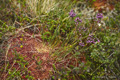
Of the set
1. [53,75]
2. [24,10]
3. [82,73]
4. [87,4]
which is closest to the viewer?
[53,75]

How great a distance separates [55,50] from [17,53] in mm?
642

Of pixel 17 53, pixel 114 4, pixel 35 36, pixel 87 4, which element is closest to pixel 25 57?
pixel 17 53

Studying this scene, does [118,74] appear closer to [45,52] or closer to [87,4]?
[45,52]

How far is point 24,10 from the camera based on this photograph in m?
2.71

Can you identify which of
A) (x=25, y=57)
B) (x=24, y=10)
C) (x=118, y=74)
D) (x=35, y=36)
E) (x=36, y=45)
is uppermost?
(x=24, y=10)

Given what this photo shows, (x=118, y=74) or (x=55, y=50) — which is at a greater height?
(x=55, y=50)

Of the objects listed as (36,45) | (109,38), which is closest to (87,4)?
(109,38)

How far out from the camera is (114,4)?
3.79 meters

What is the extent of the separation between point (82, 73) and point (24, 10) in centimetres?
176

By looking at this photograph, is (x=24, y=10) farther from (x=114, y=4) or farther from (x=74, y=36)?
(x=114, y=4)

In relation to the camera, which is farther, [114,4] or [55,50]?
[114,4]

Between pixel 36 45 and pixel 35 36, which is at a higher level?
pixel 35 36

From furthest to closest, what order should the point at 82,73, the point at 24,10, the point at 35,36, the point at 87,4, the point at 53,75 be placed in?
the point at 87,4, the point at 24,10, the point at 35,36, the point at 82,73, the point at 53,75

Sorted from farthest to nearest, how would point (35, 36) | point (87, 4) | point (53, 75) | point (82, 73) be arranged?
1. point (87, 4)
2. point (35, 36)
3. point (82, 73)
4. point (53, 75)
